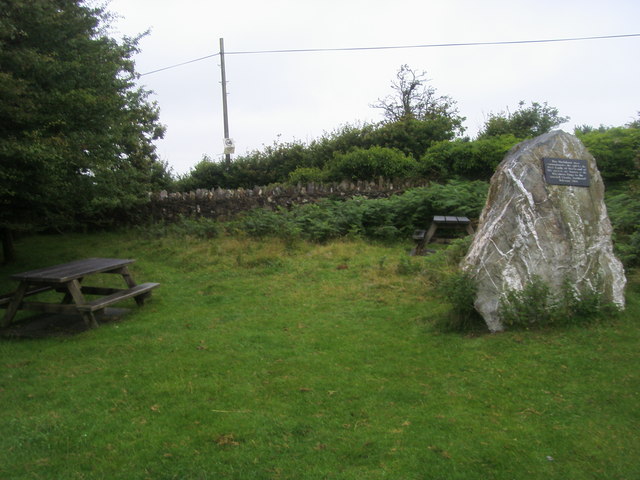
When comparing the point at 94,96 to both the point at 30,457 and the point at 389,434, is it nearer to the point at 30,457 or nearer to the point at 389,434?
the point at 30,457

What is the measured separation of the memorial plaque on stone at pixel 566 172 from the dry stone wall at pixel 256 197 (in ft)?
27.1

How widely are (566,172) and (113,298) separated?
19.9ft

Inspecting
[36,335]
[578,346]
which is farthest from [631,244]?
[36,335]

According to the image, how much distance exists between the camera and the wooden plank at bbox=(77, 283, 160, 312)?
6535 mm

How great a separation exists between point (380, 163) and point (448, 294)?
1076 cm

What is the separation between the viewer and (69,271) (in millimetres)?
6945

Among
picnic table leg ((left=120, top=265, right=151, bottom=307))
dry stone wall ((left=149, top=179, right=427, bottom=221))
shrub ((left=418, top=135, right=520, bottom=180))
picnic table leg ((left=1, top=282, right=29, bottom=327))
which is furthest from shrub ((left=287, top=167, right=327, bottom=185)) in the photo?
picnic table leg ((left=1, top=282, right=29, bottom=327))

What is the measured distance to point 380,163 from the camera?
16.2m

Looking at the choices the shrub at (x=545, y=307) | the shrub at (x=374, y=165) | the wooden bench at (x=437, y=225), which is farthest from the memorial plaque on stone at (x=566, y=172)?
the shrub at (x=374, y=165)

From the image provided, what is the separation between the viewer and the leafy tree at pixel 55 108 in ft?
24.6

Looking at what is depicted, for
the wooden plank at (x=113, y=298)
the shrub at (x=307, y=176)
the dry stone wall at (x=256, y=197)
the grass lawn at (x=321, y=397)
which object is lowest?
the grass lawn at (x=321, y=397)

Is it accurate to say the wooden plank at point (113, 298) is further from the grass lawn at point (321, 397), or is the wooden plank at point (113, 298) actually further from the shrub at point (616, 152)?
the shrub at point (616, 152)

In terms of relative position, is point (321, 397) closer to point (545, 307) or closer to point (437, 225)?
point (545, 307)

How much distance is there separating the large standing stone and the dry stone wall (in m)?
8.27
